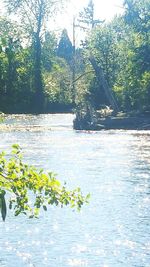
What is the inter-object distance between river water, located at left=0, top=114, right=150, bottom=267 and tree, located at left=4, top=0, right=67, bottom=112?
1918 inches

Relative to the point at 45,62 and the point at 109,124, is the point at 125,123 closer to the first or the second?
the point at 109,124

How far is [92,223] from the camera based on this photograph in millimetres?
18141

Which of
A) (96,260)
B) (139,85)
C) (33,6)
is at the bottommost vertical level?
(96,260)

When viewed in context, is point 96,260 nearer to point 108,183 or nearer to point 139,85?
point 108,183

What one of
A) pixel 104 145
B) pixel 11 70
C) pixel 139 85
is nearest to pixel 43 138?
pixel 104 145

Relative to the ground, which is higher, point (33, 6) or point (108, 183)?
point (33, 6)

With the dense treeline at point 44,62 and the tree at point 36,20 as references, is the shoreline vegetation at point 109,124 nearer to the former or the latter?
the dense treeline at point 44,62

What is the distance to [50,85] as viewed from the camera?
8794 centimetres

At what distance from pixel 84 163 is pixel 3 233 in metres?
15.5

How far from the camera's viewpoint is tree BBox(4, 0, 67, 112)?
3329 inches

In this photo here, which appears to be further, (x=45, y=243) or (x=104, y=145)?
(x=104, y=145)

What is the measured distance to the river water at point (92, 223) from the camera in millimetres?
14523

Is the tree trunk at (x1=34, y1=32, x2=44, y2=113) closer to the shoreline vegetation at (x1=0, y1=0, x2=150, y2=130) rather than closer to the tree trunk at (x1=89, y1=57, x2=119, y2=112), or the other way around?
the shoreline vegetation at (x1=0, y1=0, x2=150, y2=130)

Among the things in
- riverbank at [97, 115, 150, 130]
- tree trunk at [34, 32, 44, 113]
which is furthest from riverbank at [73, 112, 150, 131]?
tree trunk at [34, 32, 44, 113]
